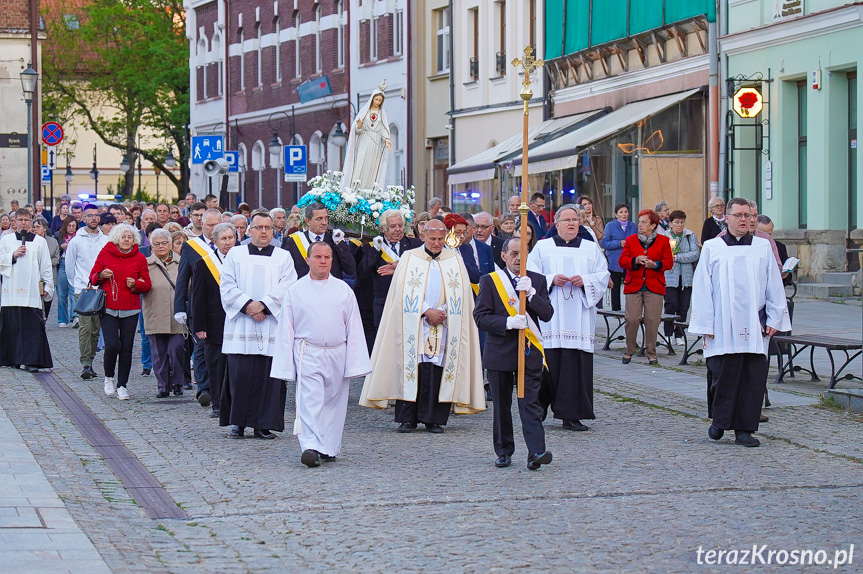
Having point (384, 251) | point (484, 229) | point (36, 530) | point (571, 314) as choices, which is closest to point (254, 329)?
point (384, 251)

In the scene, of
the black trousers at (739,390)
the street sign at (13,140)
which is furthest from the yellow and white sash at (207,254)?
the street sign at (13,140)

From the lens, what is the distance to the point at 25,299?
16891 mm

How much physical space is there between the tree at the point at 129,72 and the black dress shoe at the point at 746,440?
174 feet

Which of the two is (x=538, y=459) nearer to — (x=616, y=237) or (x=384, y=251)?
(x=384, y=251)

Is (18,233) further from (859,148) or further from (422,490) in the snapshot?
(859,148)

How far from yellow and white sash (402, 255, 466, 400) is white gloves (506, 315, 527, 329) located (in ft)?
7.17

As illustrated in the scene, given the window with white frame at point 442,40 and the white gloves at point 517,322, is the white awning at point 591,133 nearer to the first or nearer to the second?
the window with white frame at point 442,40

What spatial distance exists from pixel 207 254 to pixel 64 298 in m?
10.8

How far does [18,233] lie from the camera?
1722 cm

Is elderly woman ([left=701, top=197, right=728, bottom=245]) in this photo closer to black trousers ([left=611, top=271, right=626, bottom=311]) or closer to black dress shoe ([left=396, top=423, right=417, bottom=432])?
black trousers ([left=611, top=271, right=626, bottom=311])

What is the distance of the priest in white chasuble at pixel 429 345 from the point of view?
39.2 feet

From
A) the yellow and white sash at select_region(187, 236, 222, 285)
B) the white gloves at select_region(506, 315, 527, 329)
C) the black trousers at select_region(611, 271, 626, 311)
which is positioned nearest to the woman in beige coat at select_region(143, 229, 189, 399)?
the yellow and white sash at select_region(187, 236, 222, 285)

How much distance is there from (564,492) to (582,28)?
24.8 meters

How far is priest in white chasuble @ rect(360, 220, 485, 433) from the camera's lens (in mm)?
11938
